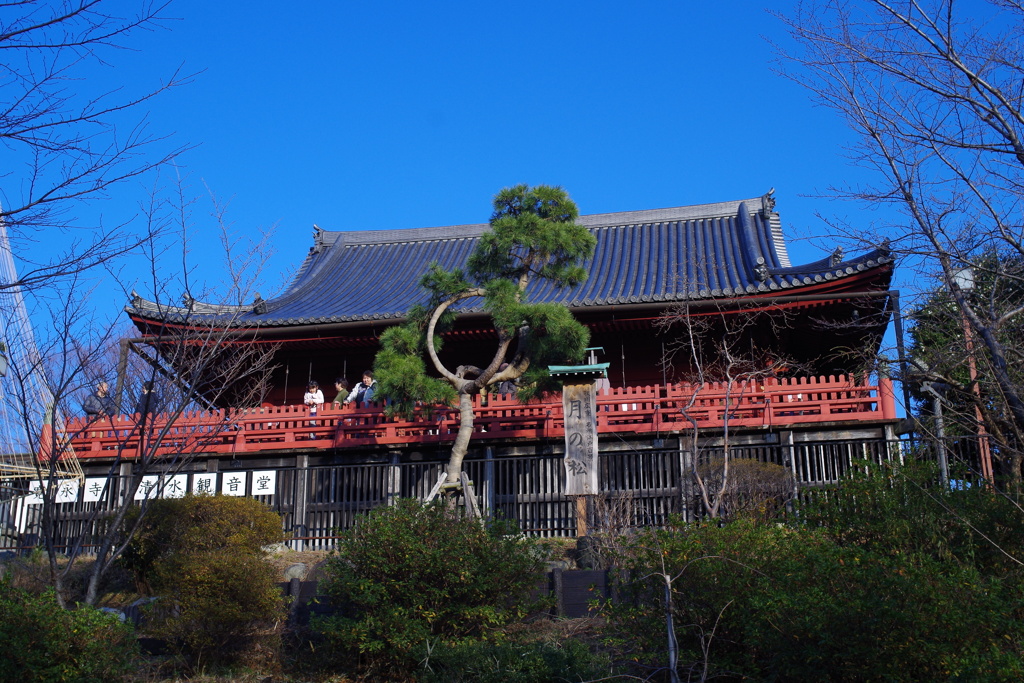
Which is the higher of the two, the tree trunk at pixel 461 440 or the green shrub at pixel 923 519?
the tree trunk at pixel 461 440

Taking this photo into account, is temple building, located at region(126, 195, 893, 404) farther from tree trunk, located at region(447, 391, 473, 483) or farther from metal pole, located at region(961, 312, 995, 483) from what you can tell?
tree trunk, located at region(447, 391, 473, 483)

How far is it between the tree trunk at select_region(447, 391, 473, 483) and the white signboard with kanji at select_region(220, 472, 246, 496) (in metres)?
4.09

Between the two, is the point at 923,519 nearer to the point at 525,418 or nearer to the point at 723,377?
the point at 525,418

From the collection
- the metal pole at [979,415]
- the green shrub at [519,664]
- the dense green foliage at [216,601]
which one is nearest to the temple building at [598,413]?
the metal pole at [979,415]

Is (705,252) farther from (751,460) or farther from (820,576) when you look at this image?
(820,576)

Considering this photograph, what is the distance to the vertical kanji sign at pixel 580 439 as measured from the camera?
1219cm

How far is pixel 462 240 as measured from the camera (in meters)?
24.7

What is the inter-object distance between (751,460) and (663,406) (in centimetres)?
280

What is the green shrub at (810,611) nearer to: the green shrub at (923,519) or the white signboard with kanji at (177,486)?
the green shrub at (923,519)

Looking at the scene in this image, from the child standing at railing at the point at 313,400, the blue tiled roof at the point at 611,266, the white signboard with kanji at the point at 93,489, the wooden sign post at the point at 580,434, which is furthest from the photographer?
the blue tiled roof at the point at 611,266

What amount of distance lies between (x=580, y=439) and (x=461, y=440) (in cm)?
151

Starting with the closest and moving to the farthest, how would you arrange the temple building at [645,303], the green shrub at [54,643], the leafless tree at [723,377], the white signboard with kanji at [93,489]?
the green shrub at [54,643] < the leafless tree at [723,377] < the white signboard with kanji at [93,489] < the temple building at [645,303]

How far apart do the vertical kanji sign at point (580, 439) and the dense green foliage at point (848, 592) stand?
4660 millimetres

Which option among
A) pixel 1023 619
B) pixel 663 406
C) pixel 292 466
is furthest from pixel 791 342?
pixel 1023 619
